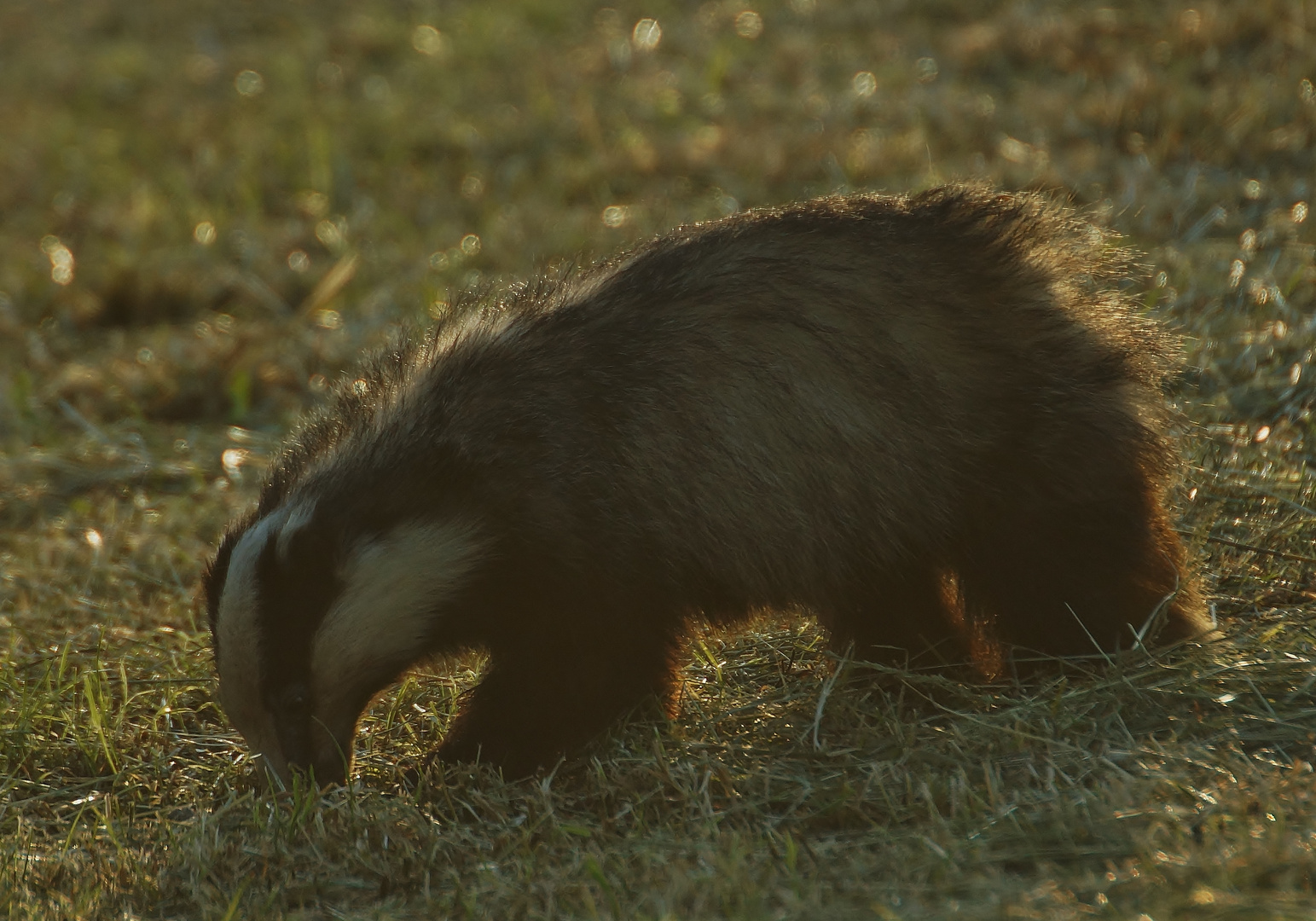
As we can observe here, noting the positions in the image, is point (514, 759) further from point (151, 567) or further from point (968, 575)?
point (151, 567)

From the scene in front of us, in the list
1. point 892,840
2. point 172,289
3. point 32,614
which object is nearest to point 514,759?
point 892,840

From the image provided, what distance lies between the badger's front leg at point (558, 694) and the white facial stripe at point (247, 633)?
478 millimetres

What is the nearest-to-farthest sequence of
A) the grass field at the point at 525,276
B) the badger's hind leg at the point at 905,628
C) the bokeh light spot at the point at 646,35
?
1. the grass field at the point at 525,276
2. the badger's hind leg at the point at 905,628
3. the bokeh light spot at the point at 646,35

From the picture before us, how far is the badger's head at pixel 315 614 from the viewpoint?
389 centimetres

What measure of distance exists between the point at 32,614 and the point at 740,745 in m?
2.75

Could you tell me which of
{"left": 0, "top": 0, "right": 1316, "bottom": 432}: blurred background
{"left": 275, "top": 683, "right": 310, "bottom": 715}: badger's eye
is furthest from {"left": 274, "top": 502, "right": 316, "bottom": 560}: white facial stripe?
{"left": 0, "top": 0, "right": 1316, "bottom": 432}: blurred background

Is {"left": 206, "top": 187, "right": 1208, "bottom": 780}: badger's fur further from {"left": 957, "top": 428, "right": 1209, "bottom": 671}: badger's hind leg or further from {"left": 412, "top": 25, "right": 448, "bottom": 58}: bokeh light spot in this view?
{"left": 412, "top": 25, "right": 448, "bottom": 58}: bokeh light spot

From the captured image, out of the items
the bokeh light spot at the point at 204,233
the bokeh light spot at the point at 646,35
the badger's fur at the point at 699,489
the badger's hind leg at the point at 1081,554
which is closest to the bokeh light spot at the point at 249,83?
the bokeh light spot at the point at 204,233

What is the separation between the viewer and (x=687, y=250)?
4.31m

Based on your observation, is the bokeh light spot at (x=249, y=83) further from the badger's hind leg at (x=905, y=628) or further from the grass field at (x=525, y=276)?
the badger's hind leg at (x=905, y=628)

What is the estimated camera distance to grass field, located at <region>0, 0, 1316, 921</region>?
11.3 ft

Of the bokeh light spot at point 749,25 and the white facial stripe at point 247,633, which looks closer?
the white facial stripe at point 247,633

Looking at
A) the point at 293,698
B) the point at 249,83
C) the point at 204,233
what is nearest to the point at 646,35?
the point at 249,83

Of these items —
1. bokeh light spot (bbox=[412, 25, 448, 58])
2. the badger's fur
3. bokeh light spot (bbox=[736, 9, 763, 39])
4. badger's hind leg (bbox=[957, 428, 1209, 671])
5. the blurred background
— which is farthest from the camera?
bokeh light spot (bbox=[412, 25, 448, 58])
